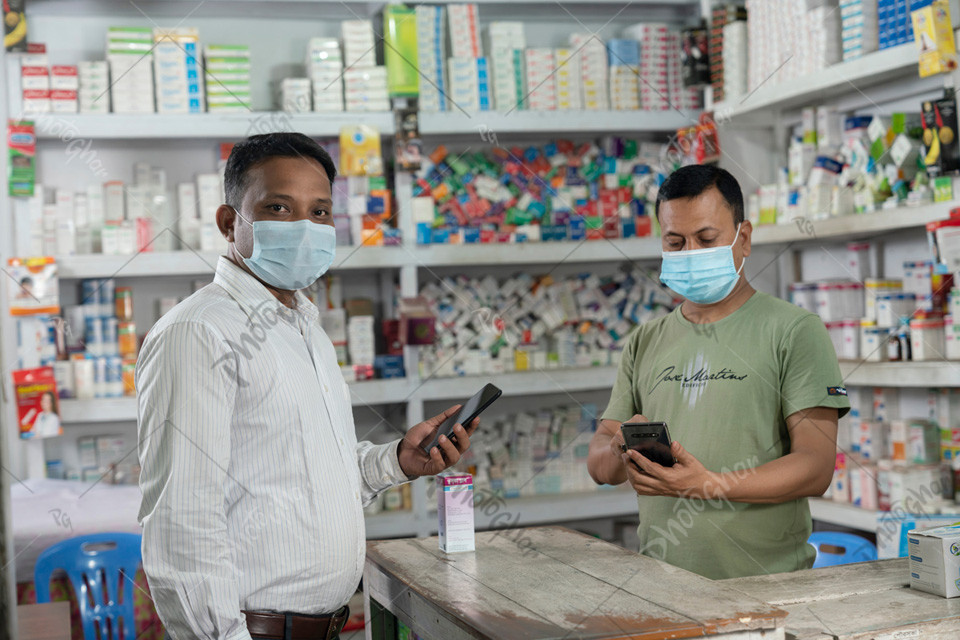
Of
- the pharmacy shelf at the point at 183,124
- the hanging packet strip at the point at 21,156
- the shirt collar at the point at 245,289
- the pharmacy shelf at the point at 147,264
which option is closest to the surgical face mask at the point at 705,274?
the shirt collar at the point at 245,289

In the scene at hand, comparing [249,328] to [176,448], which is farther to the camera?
[249,328]

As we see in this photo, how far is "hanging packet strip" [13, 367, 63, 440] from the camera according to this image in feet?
13.1

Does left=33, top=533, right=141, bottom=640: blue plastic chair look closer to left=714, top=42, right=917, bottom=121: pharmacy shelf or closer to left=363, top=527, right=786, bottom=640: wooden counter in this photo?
left=363, top=527, right=786, bottom=640: wooden counter

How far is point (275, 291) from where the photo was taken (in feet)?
6.63

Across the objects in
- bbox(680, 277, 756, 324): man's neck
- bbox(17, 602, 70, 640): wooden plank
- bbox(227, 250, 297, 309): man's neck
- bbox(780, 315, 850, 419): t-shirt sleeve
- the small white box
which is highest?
the small white box

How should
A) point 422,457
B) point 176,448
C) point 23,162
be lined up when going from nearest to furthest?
point 176,448 < point 422,457 < point 23,162

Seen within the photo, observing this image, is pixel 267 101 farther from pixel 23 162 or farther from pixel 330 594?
pixel 330 594

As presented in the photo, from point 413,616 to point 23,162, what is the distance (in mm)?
3107

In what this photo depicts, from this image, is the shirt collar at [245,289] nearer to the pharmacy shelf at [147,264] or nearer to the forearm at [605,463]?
the forearm at [605,463]

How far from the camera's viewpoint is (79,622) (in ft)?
10.7

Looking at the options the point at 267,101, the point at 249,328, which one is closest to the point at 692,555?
the point at 249,328

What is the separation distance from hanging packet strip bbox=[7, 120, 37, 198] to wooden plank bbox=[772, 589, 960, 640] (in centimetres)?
369

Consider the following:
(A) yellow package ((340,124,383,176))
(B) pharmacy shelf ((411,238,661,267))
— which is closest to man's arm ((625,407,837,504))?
(B) pharmacy shelf ((411,238,661,267))

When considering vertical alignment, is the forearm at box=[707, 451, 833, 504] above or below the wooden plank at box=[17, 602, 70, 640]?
above
